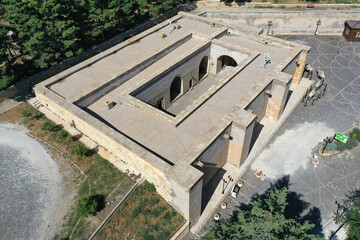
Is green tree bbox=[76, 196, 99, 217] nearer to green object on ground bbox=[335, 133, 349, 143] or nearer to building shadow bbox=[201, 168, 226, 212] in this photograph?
building shadow bbox=[201, 168, 226, 212]

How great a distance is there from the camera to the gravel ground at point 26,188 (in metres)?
22.8

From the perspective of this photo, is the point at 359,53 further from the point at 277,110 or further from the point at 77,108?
the point at 77,108

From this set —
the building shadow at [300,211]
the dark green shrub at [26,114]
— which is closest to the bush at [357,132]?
the building shadow at [300,211]

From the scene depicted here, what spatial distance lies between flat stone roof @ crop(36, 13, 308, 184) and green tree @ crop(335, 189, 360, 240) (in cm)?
1116

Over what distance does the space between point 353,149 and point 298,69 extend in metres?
12.1

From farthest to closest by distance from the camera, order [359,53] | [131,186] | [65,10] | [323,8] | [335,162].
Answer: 1. [323,8]
2. [359,53]
3. [65,10]
4. [335,162]
5. [131,186]

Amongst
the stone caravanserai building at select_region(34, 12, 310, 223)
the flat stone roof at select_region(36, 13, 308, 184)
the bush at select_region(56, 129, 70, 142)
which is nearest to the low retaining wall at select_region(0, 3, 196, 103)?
the stone caravanserai building at select_region(34, 12, 310, 223)

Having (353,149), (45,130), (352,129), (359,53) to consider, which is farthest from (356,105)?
(45,130)

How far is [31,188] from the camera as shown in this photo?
25.5 meters

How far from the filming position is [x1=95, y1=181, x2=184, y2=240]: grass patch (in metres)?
22.1

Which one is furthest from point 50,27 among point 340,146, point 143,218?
point 340,146

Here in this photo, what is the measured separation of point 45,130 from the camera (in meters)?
30.2

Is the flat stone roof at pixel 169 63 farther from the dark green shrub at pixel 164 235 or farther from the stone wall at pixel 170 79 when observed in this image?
the dark green shrub at pixel 164 235

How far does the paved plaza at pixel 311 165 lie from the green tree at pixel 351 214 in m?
0.59
